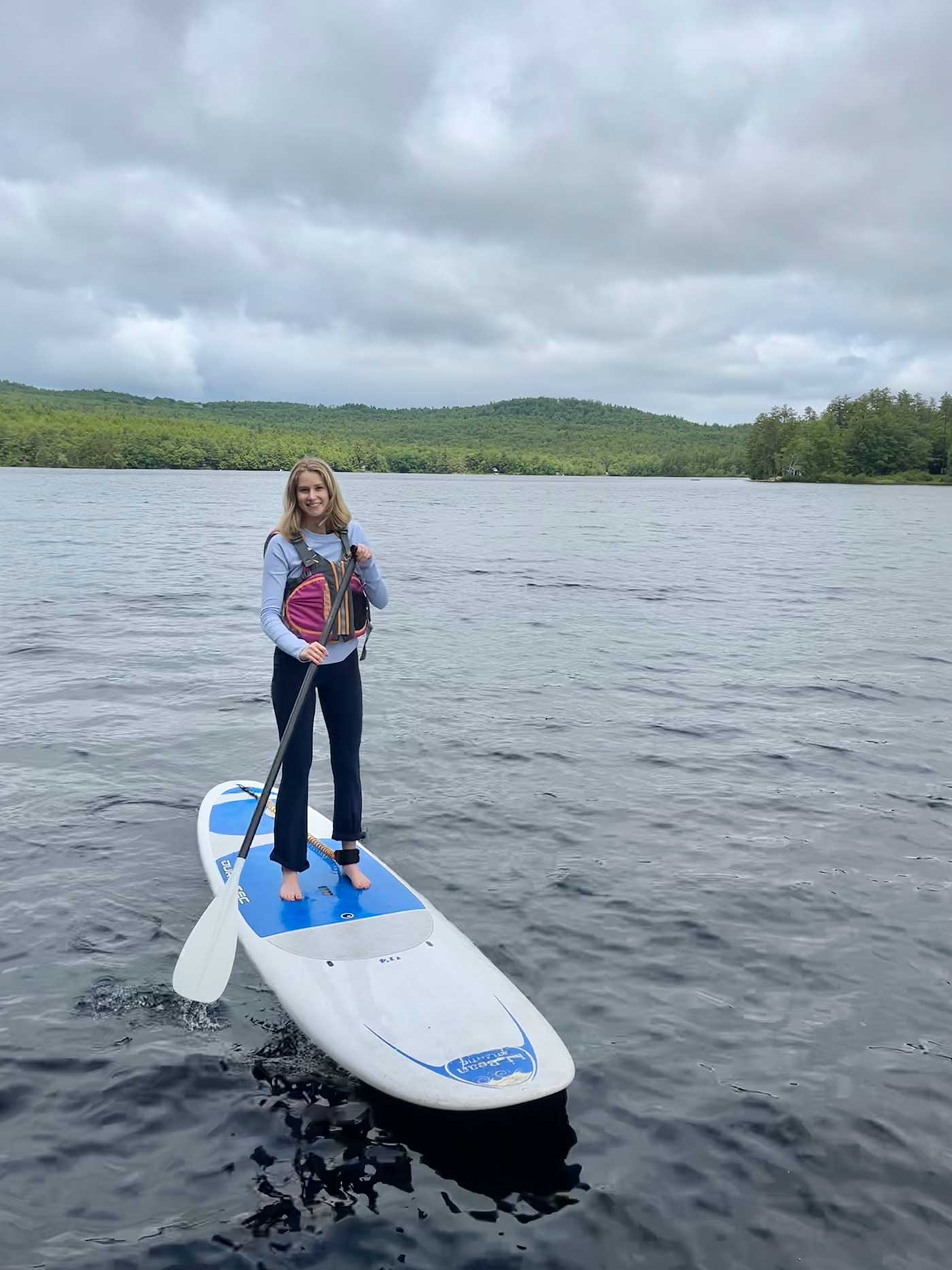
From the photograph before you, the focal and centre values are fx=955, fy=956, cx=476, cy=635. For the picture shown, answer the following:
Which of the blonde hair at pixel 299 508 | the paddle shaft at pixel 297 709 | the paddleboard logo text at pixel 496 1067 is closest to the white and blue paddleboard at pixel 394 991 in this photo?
the paddleboard logo text at pixel 496 1067

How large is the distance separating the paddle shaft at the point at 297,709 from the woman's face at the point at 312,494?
359 millimetres

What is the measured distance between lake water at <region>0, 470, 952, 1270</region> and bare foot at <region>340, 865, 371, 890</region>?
2.57ft

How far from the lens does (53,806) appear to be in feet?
29.7

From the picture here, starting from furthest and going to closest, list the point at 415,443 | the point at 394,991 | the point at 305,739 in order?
the point at 415,443 → the point at 305,739 → the point at 394,991

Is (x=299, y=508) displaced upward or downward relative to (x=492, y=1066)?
upward

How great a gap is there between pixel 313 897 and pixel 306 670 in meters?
1.63

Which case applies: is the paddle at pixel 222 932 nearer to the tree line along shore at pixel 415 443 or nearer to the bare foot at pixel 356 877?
the bare foot at pixel 356 877

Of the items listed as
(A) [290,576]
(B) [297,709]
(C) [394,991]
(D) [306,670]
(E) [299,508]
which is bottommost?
(C) [394,991]

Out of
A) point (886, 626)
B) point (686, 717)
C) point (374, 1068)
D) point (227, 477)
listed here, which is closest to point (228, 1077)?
point (374, 1068)

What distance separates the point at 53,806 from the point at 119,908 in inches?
96.3

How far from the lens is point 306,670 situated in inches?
246

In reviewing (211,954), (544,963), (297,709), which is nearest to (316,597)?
(297,709)

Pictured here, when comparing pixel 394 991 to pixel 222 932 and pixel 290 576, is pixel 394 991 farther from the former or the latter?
pixel 290 576

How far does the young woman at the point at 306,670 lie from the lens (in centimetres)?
609
